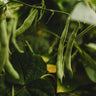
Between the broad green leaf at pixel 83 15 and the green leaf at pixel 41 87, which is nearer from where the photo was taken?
the broad green leaf at pixel 83 15

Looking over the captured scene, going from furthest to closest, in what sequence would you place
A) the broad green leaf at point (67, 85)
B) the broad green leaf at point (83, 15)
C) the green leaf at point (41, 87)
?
1. the broad green leaf at point (67, 85)
2. the green leaf at point (41, 87)
3. the broad green leaf at point (83, 15)

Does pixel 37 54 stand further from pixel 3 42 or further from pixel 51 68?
pixel 3 42

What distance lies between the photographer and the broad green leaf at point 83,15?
0.58m

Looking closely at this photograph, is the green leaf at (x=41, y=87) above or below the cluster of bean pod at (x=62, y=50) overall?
below

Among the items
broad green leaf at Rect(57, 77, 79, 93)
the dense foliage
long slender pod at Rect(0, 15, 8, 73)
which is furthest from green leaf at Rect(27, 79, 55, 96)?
long slender pod at Rect(0, 15, 8, 73)

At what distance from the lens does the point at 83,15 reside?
0.60 m

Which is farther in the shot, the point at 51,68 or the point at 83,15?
the point at 51,68

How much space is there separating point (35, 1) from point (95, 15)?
414mm

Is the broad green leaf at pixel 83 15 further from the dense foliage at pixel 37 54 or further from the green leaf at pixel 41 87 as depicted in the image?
the green leaf at pixel 41 87

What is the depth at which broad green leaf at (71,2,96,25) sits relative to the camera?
1.91 feet

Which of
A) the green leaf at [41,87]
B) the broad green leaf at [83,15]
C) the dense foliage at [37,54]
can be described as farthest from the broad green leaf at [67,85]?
the broad green leaf at [83,15]

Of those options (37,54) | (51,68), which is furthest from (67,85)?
(37,54)

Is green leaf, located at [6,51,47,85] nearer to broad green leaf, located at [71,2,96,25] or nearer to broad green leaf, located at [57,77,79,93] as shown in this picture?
broad green leaf, located at [57,77,79,93]

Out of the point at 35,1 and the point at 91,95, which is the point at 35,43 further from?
the point at 91,95
